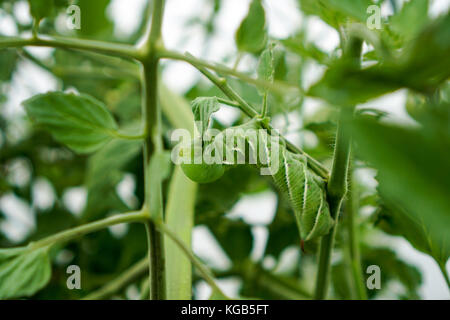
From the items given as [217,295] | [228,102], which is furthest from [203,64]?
[217,295]

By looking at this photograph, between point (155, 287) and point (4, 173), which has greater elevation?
point (4, 173)

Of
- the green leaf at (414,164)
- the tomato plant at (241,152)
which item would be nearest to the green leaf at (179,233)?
the tomato plant at (241,152)

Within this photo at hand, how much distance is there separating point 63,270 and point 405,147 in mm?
500

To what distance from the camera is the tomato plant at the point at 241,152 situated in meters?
0.11

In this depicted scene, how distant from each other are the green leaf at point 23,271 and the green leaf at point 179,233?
76mm

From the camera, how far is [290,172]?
21 centimetres

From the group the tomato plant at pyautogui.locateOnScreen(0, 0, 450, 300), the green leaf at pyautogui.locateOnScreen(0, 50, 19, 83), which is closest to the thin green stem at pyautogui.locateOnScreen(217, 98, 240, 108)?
the tomato plant at pyautogui.locateOnScreen(0, 0, 450, 300)

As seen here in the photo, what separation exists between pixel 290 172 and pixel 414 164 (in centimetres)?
11

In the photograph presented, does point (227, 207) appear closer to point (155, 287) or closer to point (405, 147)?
point (155, 287)

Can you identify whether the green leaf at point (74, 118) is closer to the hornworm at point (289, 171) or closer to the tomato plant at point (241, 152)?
the tomato plant at point (241, 152)

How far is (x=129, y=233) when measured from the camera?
1.50ft

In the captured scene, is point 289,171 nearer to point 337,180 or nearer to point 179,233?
point 337,180

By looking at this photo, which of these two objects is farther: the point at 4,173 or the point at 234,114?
the point at 4,173

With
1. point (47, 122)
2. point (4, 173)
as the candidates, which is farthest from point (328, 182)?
point (4, 173)
